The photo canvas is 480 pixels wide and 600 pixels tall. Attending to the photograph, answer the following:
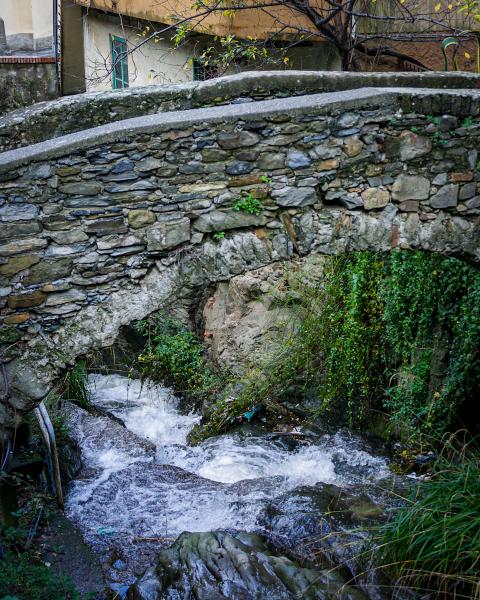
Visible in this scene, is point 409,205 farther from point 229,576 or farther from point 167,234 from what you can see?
point 229,576

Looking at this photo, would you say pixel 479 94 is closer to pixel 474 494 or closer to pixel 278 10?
pixel 474 494

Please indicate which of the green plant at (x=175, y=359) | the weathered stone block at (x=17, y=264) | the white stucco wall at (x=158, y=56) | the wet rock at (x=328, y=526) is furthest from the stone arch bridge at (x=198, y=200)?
the green plant at (x=175, y=359)

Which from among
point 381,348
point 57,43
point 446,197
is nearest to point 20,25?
point 57,43

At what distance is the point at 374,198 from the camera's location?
4.34 metres

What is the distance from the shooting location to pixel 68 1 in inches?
373

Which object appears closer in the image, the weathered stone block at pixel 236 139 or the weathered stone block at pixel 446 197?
the weathered stone block at pixel 236 139

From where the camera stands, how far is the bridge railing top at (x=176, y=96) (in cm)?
513

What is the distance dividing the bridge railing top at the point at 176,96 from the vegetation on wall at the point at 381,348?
157cm

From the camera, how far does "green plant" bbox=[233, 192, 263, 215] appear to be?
4.15 metres

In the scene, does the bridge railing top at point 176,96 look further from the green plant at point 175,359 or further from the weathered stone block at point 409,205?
the green plant at point 175,359

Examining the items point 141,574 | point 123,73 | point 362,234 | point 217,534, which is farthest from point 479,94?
point 123,73

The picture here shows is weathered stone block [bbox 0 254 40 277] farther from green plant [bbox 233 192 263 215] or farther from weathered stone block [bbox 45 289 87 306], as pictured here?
green plant [bbox 233 192 263 215]

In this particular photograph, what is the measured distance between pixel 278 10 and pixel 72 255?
4.88 m

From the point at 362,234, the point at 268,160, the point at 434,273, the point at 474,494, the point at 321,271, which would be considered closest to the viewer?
the point at 474,494
